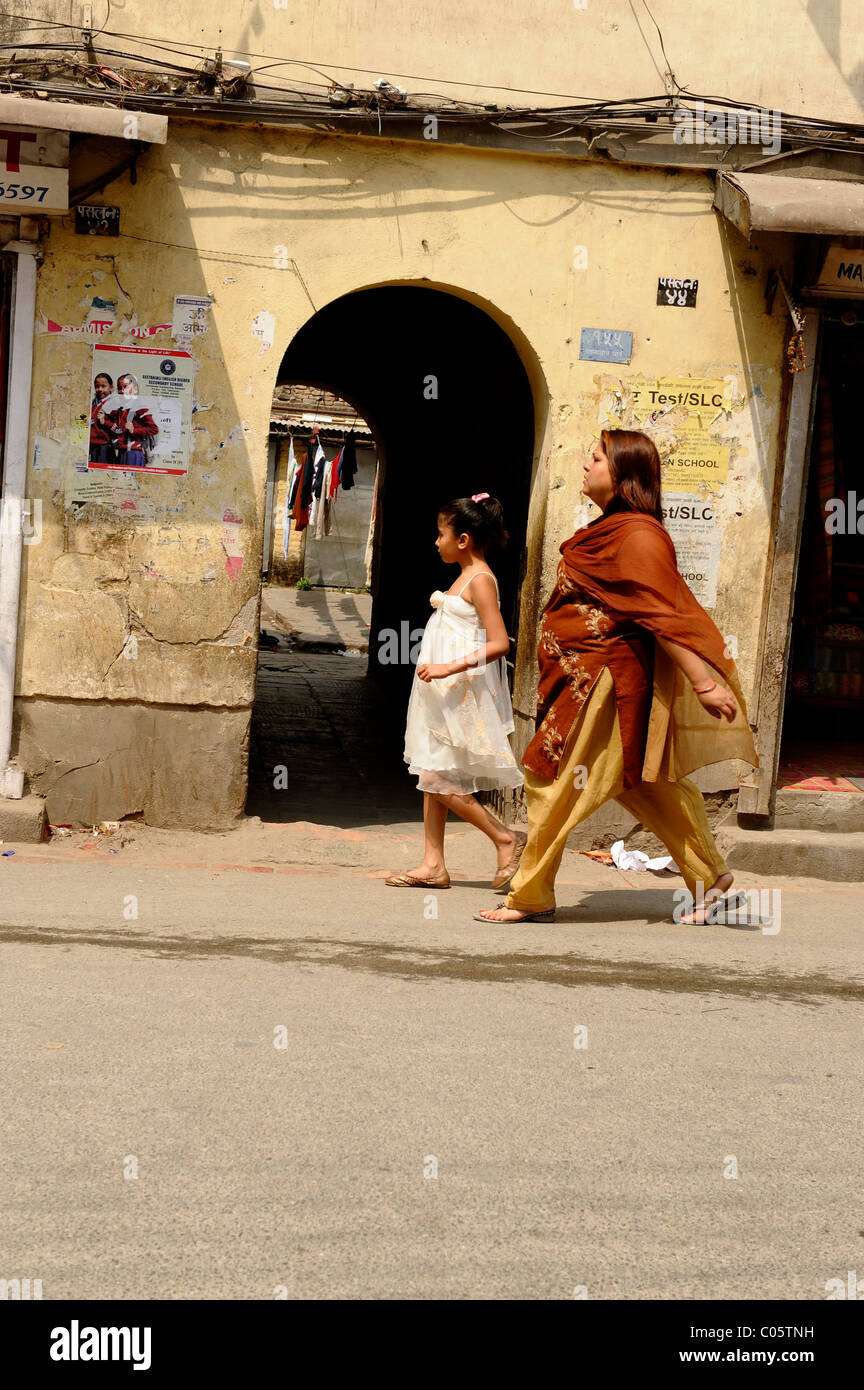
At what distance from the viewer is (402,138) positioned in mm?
7078

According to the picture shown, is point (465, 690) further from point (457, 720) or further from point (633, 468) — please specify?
point (633, 468)

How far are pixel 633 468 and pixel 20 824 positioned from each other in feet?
12.0

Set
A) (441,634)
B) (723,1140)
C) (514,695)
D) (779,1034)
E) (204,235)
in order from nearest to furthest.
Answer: (723,1140) → (779,1034) → (441,634) → (204,235) → (514,695)

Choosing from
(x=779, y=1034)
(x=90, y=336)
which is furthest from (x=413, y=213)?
(x=779, y=1034)

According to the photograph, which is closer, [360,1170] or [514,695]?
[360,1170]

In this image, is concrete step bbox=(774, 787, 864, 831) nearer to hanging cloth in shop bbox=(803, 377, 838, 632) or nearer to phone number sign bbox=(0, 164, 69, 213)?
hanging cloth in shop bbox=(803, 377, 838, 632)

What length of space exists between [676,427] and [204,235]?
2722 mm

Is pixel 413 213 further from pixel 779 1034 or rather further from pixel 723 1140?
pixel 723 1140

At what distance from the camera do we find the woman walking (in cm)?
546

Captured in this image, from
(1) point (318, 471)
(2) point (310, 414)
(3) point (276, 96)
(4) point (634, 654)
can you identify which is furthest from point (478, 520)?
(2) point (310, 414)

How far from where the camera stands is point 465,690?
6.17 meters

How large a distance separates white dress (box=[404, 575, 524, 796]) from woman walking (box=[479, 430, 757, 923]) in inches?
15.5

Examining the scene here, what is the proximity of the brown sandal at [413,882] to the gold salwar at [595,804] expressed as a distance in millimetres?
741

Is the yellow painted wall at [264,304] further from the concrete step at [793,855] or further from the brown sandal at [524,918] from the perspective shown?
the brown sandal at [524,918]
